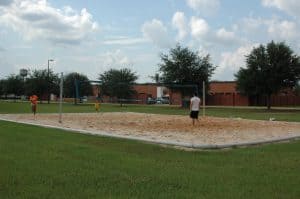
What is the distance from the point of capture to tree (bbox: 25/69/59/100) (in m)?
91.8

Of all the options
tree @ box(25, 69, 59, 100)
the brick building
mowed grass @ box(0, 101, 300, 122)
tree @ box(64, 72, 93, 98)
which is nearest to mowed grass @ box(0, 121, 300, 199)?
mowed grass @ box(0, 101, 300, 122)

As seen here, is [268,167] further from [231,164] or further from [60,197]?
[60,197]

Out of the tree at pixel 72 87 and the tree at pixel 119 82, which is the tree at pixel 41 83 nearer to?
the tree at pixel 72 87

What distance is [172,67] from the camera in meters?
67.9

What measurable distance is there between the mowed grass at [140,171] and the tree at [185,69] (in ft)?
169

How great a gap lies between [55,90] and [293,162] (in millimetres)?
83728

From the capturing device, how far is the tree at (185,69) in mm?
67438

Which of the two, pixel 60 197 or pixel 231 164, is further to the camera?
pixel 231 164

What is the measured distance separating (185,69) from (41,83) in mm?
33624

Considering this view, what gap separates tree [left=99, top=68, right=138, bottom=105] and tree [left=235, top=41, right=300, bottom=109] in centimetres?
2213

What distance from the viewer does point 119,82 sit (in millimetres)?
81188

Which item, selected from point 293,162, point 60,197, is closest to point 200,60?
point 293,162

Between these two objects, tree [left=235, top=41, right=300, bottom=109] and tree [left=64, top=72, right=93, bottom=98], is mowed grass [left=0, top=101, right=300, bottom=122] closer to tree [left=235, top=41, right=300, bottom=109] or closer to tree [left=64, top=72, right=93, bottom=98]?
tree [left=235, top=41, right=300, bottom=109]

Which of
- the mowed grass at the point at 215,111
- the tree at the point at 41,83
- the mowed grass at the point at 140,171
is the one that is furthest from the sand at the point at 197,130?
the tree at the point at 41,83
